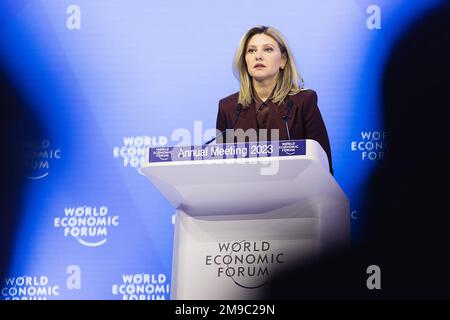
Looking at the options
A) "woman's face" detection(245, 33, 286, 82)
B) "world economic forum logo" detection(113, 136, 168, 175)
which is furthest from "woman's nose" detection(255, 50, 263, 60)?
"world economic forum logo" detection(113, 136, 168, 175)

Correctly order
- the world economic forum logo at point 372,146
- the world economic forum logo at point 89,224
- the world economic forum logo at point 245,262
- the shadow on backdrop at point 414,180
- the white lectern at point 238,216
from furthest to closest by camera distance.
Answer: the world economic forum logo at point 89,224, the world economic forum logo at point 372,146, the shadow on backdrop at point 414,180, the world economic forum logo at point 245,262, the white lectern at point 238,216

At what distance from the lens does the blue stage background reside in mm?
4871

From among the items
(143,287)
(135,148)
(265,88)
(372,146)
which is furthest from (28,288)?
(372,146)

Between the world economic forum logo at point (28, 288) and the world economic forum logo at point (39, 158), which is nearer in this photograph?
the world economic forum logo at point (28, 288)

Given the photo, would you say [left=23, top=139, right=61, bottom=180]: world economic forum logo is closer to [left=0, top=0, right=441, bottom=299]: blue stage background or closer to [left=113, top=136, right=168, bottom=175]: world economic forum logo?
[left=0, top=0, right=441, bottom=299]: blue stage background

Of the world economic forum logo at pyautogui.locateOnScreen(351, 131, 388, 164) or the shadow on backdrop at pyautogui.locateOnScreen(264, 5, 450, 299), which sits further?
the world economic forum logo at pyautogui.locateOnScreen(351, 131, 388, 164)

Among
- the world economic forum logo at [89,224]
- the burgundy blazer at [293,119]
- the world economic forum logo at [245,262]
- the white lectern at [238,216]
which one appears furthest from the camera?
the world economic forum logo at [89,224]

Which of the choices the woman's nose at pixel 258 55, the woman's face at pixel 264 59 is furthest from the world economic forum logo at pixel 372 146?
the woman's nose at pixel 258 55

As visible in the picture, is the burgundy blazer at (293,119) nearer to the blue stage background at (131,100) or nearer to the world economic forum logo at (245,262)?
the blue stage background at (131,100)

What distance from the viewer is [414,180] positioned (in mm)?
4770

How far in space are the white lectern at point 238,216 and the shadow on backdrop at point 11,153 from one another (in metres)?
1.39

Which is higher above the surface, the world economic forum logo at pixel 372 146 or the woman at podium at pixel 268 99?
the woman at podium at pixel 268 99

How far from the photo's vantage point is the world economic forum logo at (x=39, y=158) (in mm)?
5078
